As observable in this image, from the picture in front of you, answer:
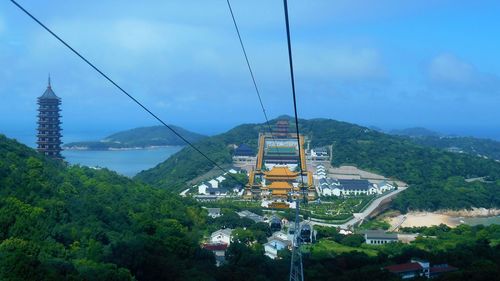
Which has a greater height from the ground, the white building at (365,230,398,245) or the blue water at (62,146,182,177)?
the blue water at (62,146,182,177)

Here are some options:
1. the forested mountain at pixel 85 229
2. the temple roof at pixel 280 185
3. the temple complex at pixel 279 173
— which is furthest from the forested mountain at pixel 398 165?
the forested mountain at pixel 85 229

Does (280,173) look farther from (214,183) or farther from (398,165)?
(398,165)

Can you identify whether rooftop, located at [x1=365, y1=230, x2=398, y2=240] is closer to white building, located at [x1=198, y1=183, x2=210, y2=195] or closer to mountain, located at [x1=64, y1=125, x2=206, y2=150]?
white building, located at [x1=198, y1=183, x2=210, y2=195]

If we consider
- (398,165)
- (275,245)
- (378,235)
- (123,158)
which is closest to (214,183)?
(398,165)

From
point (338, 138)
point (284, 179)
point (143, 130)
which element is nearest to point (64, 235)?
point (284, 179)

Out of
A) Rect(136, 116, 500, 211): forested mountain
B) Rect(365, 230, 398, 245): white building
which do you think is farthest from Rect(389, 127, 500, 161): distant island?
Rect(365, 230, 398, 245): white building

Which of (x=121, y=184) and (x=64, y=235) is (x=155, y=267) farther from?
(x=121, y=184)

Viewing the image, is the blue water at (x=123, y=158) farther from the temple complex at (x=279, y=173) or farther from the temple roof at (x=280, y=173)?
the temple roof at (x=280, y=173)
